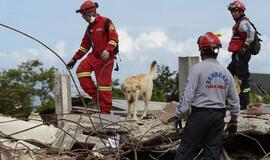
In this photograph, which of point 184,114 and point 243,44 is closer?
point 184,114

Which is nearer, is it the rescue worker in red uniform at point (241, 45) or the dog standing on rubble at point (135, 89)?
the rescue worker in red uniform at point (241, 45)

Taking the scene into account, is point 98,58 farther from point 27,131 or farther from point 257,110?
point 257,110

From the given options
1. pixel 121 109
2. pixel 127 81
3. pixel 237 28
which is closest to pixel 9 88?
pixel 121 109

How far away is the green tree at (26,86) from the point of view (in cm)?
1720

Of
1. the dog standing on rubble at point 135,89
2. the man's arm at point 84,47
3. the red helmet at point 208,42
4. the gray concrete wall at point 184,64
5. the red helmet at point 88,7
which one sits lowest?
the dog standing on rubble at point 135,89

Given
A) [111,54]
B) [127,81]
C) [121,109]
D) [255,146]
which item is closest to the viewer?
[255,146]

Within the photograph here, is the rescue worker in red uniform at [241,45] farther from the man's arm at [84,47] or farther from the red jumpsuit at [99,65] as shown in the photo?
the man's arm at [84,47]

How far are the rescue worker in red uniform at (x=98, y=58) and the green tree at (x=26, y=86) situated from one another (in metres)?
6.18

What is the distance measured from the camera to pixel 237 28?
1024 cm

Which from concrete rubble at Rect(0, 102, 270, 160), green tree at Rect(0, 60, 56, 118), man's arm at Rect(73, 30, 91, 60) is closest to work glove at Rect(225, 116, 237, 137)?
concrete rubble at Rect(0, 102, 270, 160)

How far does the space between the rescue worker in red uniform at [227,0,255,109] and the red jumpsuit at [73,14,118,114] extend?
6.23 ft

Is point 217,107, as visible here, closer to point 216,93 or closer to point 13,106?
point 216,93

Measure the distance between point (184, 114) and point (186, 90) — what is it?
28 cm

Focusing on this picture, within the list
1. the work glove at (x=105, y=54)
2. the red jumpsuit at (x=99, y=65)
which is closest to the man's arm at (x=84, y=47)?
the red jumpsuit at (x=99, y=65)
